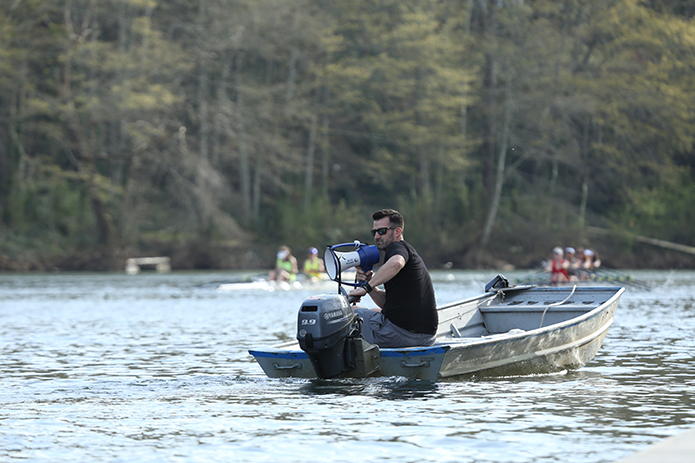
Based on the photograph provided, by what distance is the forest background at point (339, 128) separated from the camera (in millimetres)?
49188

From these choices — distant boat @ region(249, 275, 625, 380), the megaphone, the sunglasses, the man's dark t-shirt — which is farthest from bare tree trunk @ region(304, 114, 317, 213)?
the megaphone

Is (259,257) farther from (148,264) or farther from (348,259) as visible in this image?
(348,259)

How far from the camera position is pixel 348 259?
1020cm

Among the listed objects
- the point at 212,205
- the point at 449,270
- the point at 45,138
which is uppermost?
the point at 45,138

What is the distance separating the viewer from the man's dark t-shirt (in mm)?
10898

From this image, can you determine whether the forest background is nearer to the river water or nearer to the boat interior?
the river water

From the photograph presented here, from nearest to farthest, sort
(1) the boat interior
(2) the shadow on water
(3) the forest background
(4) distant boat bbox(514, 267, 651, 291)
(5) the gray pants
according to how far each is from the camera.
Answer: (2) the shadow on water
(5) the gray pants
(1) the boat interior
(4) distant boat bbox(514, 267, 651, 291)
(3) the forest background

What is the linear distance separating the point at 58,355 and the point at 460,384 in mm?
6382

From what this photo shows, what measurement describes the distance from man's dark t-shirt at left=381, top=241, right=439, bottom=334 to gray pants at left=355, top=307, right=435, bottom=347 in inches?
2.1

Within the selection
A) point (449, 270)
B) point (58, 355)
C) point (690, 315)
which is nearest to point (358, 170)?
point (449, 270)

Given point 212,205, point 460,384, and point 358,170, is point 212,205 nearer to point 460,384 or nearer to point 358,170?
point 358,170

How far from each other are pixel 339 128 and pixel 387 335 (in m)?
47.2

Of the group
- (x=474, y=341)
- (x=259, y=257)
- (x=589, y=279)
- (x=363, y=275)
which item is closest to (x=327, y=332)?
(x=363, y=275)

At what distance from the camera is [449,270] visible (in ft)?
169
